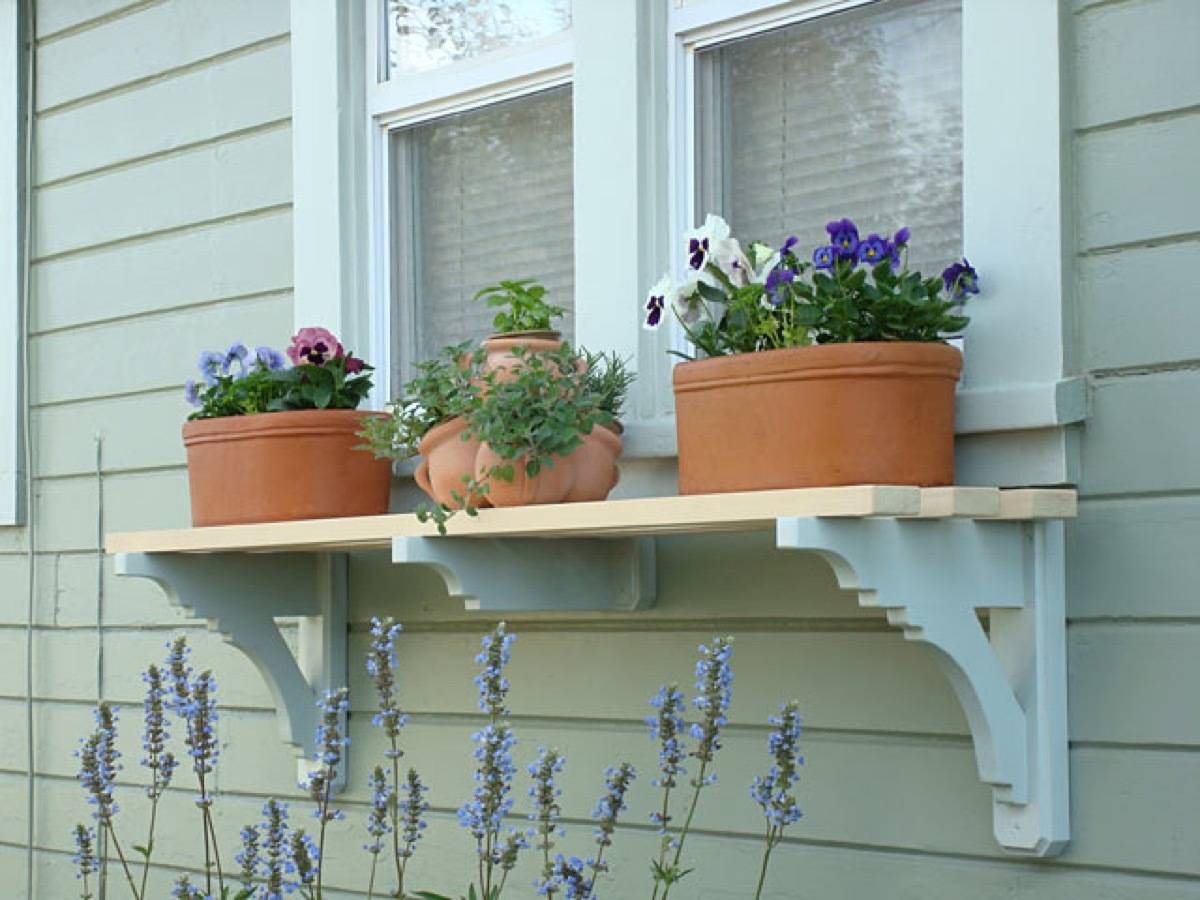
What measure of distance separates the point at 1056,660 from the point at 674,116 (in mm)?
1105

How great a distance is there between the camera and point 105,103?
4066 mm

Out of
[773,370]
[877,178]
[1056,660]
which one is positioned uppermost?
[877,178]

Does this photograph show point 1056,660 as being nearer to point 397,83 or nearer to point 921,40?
point 921,40

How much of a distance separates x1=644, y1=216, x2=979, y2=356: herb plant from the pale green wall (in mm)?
213

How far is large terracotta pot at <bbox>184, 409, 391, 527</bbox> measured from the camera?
3.13 metres

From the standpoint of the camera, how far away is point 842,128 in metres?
2.80

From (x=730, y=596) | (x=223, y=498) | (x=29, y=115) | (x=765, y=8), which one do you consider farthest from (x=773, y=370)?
(x=29, y=115)

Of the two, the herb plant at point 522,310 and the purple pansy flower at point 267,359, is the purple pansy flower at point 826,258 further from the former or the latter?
the purple pansy flower at point 267,359

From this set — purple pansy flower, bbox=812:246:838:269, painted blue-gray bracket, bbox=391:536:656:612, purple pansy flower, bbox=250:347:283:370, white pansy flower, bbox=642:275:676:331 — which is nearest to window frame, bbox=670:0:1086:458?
purple pansy flower, bbox=812:246:838:269

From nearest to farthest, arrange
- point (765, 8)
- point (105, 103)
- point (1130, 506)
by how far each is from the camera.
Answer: point (1130, 506)
point (765, 8)
point (105, 103)

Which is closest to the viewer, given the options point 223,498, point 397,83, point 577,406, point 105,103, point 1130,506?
point 1130,506

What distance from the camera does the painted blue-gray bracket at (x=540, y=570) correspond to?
2730mm

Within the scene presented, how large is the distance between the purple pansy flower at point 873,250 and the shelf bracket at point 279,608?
1.42m

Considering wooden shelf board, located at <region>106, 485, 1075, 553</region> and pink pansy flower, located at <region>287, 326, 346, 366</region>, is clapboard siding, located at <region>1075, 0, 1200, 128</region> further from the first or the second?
pink pansy flower, located at <region>287, 326, 346, 366</region>
